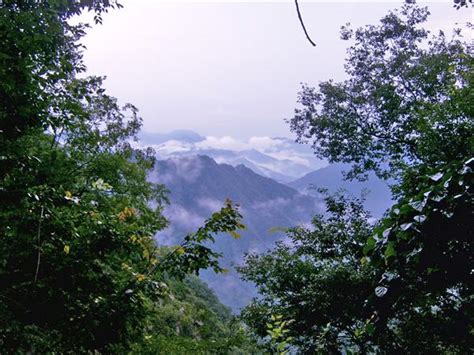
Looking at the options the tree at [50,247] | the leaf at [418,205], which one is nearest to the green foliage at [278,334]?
the tree at [50,247]

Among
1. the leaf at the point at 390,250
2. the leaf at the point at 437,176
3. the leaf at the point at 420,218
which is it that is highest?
the leaf at the point at 437,176

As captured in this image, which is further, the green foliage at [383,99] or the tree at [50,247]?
the green foliage at [383,99]

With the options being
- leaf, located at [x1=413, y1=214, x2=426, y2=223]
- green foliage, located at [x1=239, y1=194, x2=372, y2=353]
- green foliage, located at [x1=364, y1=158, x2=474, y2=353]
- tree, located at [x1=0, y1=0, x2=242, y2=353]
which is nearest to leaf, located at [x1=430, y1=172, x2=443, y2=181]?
green foliage, located at [x1=364, y1=158, x2=474, y2=353]

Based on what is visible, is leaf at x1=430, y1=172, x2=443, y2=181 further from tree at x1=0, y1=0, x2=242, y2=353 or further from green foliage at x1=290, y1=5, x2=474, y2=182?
green foliage at x1=290, y1=5, x2=474, y2=182

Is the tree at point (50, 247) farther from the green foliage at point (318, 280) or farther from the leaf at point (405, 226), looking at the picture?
the green foliage at point (318, 280)

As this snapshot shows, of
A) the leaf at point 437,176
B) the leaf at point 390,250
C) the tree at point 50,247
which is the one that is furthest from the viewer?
the tree at point 50,247

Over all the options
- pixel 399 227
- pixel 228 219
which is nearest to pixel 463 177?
pixel 399 227

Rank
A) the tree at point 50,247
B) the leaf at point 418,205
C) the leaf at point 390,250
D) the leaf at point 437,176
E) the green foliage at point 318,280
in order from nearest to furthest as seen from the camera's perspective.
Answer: the leaf at point 390,250 < the leaf at point 418,205 < the leaf at point 437,176 < the tree at point 50,247 < the green foliage at point 318,280

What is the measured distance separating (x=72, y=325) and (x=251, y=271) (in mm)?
11726

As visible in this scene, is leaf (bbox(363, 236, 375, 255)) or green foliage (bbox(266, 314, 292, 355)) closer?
leaf (bbox(363, 236, 375, 255))

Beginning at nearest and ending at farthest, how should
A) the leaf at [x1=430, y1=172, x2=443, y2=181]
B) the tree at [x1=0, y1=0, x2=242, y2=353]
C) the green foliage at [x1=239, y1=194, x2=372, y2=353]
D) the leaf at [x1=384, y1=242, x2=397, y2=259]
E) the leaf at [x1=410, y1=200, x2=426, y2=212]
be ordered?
the leaf at [x1=384, y1=242, x2=397, y2=259] < the leaf at [x1=410, y1=200, x2=426, y2=212] < the leaf at [x1=430, y1=172, x2=443, y2=181] < the tree at [x1=0, y1=0, x2=242, y2=353] < the green foliage at [x1=239, y1=194, x2=372, y2=353]

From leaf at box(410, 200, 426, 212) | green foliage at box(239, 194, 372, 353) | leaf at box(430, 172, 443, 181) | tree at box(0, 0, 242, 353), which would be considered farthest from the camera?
green foliage at box(239, 194, 372, 353)

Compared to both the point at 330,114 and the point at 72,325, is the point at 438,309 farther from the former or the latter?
the point at 330,114

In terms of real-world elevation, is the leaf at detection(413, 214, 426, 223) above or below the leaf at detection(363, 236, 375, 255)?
above
